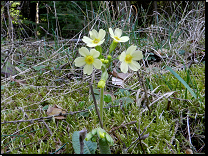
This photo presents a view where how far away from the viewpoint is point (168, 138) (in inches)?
37.6

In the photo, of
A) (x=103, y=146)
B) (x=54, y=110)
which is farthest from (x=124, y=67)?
(x=54, y=110)

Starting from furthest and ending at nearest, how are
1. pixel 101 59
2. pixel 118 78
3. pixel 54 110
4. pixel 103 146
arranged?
pixel 118 78 → pixel 54 110 → pixel 101 59 → pixel 103 146

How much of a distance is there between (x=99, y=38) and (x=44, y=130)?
0.72 metres

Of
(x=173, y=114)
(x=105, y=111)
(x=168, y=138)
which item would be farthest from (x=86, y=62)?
(x=173, y=114)

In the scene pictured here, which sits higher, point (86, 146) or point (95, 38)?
point (95, 38)

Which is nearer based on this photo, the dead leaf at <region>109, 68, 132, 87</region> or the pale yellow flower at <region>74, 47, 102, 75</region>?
the pale yellow flower at <region>74, 47, 102, 75</region>

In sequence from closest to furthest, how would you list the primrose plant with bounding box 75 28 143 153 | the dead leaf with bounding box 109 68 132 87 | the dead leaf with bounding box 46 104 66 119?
1. the primrose plant with bounding box 75 28 143 153
2. the dead leaf with bounding box 46 104 66 119
3. the dead leaf with bounding box 109 68 132 87

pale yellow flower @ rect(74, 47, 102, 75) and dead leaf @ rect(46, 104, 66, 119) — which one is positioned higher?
pale yellow flower @ rect(74, 47, 102, 75)

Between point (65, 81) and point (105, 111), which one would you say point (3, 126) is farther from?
point (65, 81)

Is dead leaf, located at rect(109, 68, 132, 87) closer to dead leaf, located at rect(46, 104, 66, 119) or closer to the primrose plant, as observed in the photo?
dead leaf, located at rect(46, 104, 66, 119)

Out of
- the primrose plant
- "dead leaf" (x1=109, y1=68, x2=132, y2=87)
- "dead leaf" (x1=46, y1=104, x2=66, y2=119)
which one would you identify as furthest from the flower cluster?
"dead leaf" (x1=109, y1=68, x2=132, y2=87)

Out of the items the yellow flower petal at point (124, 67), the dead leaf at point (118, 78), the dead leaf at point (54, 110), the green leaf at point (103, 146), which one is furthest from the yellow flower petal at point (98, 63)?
the dead leaf at point (118, 78)

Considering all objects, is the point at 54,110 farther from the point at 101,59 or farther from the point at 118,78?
the point at 118,78

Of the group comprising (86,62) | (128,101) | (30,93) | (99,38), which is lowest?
(30,93)
